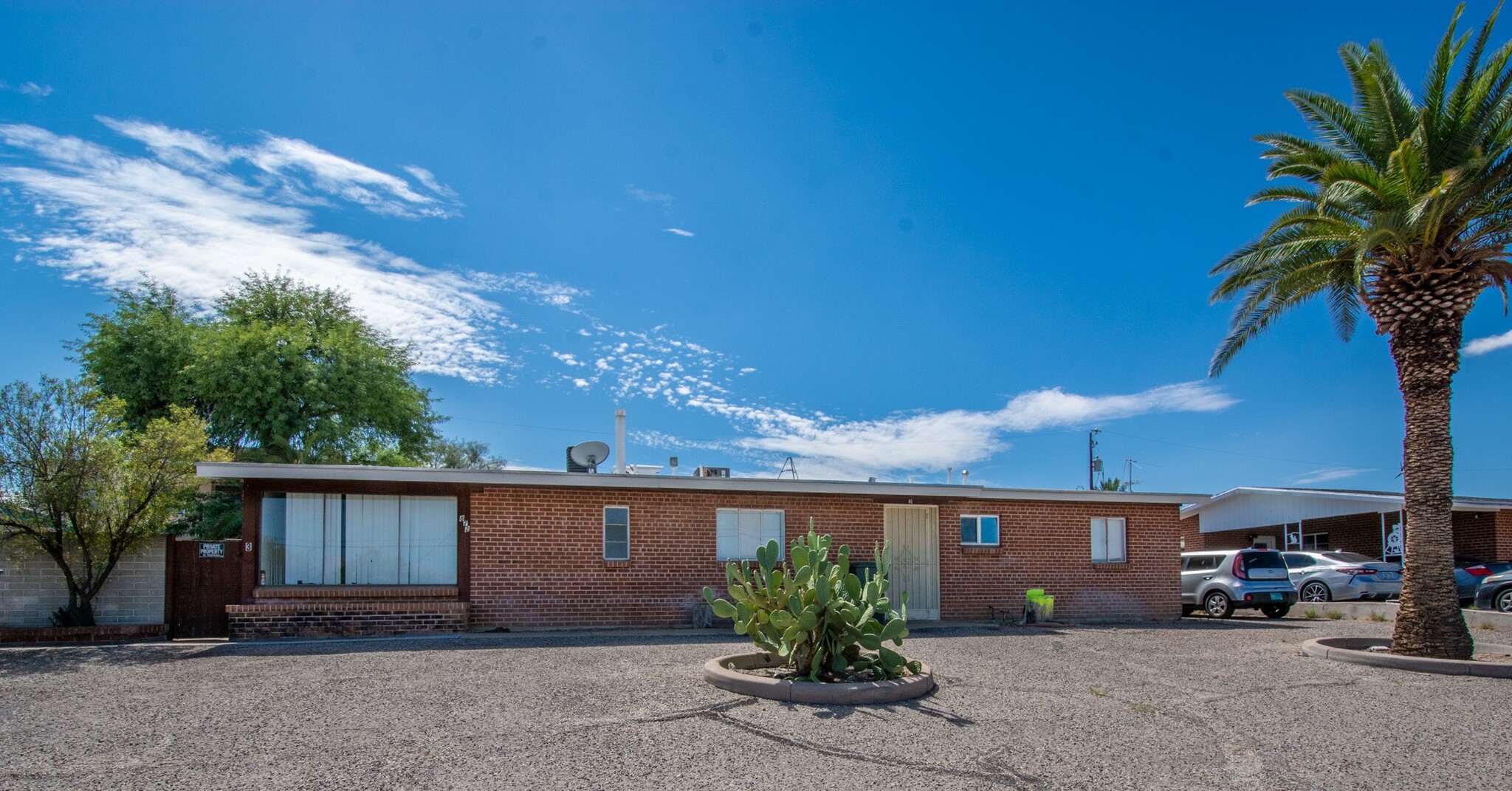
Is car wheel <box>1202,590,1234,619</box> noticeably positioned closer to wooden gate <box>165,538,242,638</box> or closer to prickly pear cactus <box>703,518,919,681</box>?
prickly pear cactus <box>703,518,919,681</box>

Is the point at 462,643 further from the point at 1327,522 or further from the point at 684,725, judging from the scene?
the point at 1327,522

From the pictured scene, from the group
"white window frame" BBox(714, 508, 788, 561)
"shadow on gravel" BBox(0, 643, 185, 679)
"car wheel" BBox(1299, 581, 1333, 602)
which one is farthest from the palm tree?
"shadow on gravel" BBox(0, 643, 185, 679)

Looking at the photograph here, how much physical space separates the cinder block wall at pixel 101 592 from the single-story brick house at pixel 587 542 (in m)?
2.10

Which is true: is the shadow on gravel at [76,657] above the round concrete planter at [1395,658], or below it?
above

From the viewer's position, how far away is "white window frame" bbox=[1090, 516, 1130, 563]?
1894cm

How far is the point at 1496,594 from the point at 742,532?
16.4m

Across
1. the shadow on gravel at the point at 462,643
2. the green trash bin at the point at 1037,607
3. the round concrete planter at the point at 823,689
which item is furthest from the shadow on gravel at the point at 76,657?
the green trash bin at the point at 1037,607

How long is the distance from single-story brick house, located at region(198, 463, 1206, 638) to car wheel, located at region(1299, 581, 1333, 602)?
6.62 meters

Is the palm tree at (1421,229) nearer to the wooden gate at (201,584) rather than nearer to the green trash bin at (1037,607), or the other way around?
the green trash bin at (1037,607)

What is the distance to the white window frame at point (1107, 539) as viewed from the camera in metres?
18.9

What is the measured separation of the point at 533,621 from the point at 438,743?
27.2 feet

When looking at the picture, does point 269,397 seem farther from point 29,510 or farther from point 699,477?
point 699,477

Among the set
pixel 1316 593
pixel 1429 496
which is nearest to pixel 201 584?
pixel 1429 496

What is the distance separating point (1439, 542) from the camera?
1227cm
